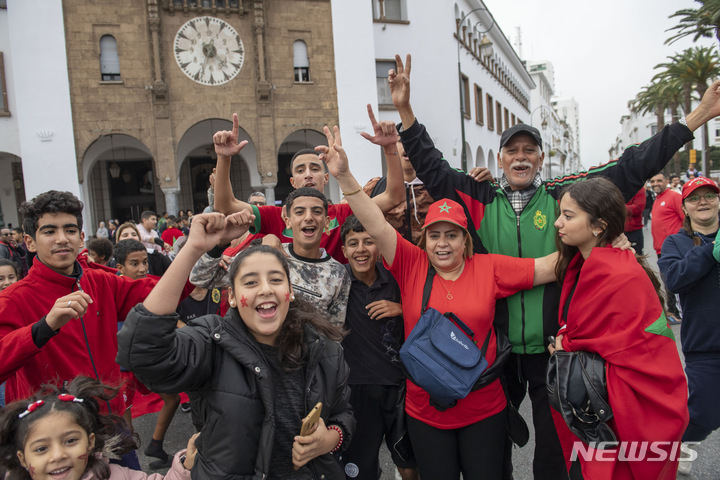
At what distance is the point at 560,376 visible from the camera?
2.20m

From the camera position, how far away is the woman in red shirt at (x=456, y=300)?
2537mm

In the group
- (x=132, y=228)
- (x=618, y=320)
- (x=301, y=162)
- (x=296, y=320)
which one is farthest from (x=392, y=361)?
(x=132, y=228)

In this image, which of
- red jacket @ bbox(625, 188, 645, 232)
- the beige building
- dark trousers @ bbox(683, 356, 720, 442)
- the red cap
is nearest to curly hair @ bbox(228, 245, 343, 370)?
the red cap

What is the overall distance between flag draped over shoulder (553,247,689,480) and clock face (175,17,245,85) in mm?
18245

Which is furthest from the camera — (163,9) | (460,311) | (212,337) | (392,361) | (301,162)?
(163,9)

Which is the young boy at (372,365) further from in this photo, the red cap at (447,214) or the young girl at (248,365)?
the young girl at (248,365)

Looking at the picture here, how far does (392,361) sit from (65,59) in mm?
18381

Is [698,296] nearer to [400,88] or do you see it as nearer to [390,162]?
[390,162]

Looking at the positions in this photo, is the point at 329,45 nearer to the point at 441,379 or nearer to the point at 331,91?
the point at 331,91

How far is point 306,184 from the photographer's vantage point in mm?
3719

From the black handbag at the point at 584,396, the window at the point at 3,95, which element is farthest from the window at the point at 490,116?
the black handbag at the point at 584,396

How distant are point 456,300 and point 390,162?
1.19m

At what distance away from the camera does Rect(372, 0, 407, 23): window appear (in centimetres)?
2100

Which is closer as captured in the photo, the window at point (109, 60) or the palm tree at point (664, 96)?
the window at point (109, 60)
